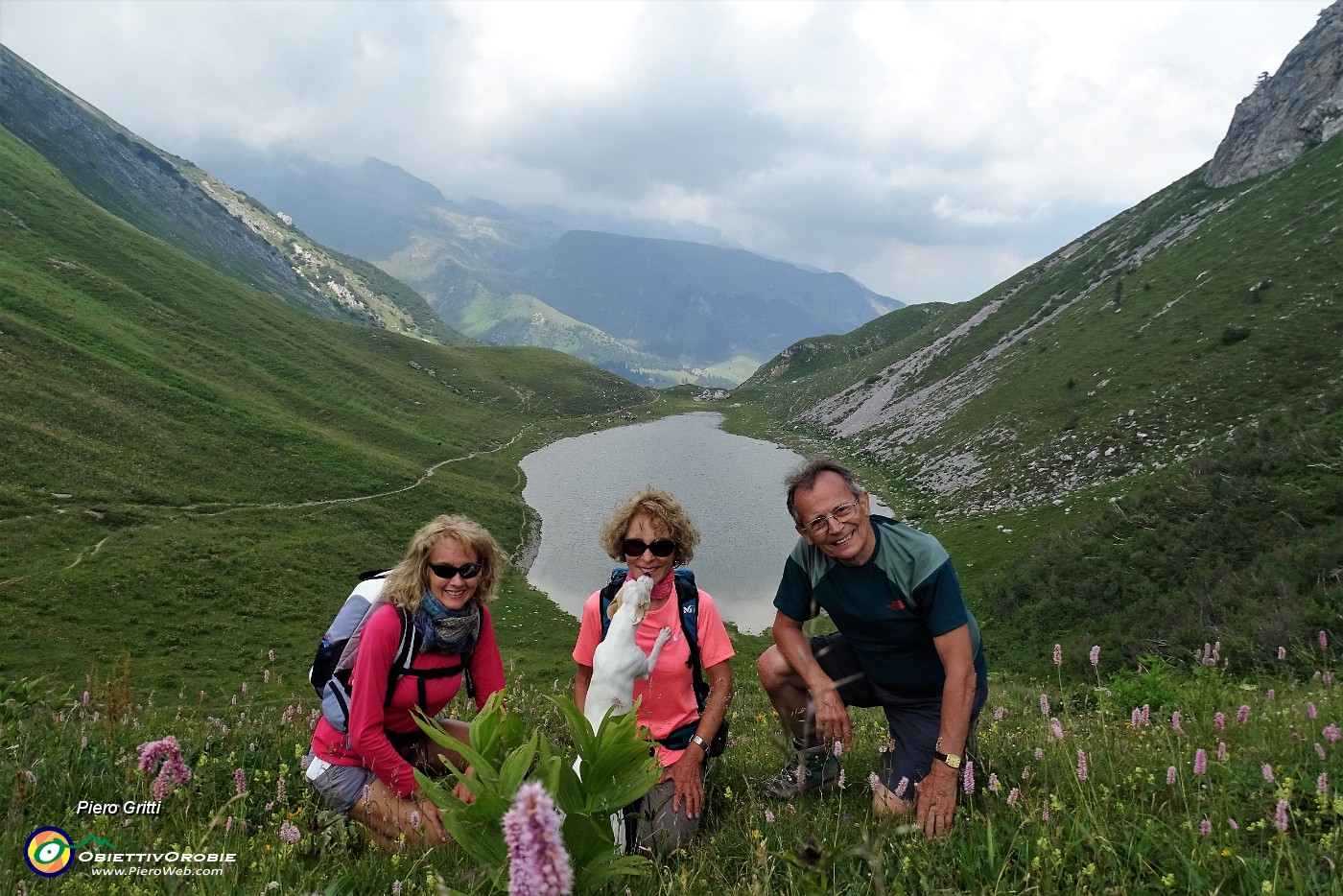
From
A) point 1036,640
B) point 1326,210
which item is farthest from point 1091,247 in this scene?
point 1036,640

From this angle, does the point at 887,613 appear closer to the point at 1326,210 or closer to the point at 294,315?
the point at 1326,210

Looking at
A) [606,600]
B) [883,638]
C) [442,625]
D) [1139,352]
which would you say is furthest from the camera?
[1139,352]

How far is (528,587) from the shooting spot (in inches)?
1698

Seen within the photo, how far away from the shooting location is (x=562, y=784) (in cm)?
237

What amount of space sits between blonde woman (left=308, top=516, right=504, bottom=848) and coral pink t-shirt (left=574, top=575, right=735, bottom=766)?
890mm

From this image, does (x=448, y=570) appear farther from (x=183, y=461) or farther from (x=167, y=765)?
(x=183, y=461)

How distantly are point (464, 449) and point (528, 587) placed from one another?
50.7 metres

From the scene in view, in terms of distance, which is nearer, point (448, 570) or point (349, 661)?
point (349, 661)

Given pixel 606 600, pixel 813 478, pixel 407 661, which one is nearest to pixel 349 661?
pixel 407 661

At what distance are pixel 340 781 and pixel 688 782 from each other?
2.97 meters

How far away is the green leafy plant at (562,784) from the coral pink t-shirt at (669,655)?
9.23 feet

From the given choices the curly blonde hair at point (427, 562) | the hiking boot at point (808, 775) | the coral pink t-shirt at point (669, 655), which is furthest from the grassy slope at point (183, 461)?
the hiking boot at point (808, 775)

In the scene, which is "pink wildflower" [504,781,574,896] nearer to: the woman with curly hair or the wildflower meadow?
the wildflower meadow

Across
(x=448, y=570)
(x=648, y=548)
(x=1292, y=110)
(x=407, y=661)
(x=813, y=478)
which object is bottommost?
(x=407, y=661)
